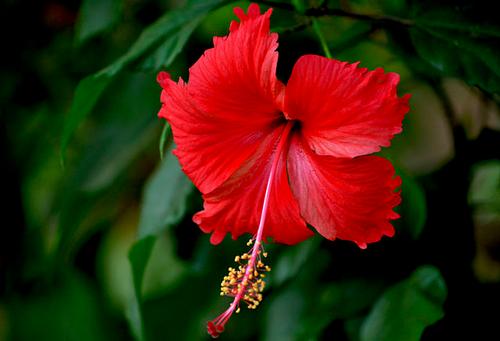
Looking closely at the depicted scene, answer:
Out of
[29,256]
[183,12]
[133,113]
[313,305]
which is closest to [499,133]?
[313,305]

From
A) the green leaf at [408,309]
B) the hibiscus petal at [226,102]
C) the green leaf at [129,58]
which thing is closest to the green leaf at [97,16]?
the green leaf at [129,58]

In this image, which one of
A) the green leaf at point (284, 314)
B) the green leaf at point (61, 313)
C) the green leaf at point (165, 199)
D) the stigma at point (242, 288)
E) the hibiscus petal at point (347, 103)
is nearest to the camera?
the hibiscus petal at point (347, 103)

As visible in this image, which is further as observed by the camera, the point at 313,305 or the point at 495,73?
the point at 313,305

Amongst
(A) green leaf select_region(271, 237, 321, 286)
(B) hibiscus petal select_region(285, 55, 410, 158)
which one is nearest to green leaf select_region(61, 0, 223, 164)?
(B) hibiscus petal select_region(285, 55, 410, 158)

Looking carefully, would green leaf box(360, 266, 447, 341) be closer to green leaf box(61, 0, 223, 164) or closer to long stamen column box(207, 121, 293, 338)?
long stamen column box(207, 121, 293, 338)

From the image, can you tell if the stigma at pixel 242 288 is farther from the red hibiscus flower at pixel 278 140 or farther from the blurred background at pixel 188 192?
the blurred background at pixel 188 192

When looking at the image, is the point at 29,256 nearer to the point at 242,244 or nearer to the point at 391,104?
the point at 242,244

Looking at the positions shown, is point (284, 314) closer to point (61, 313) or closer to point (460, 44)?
point (460, 44)
